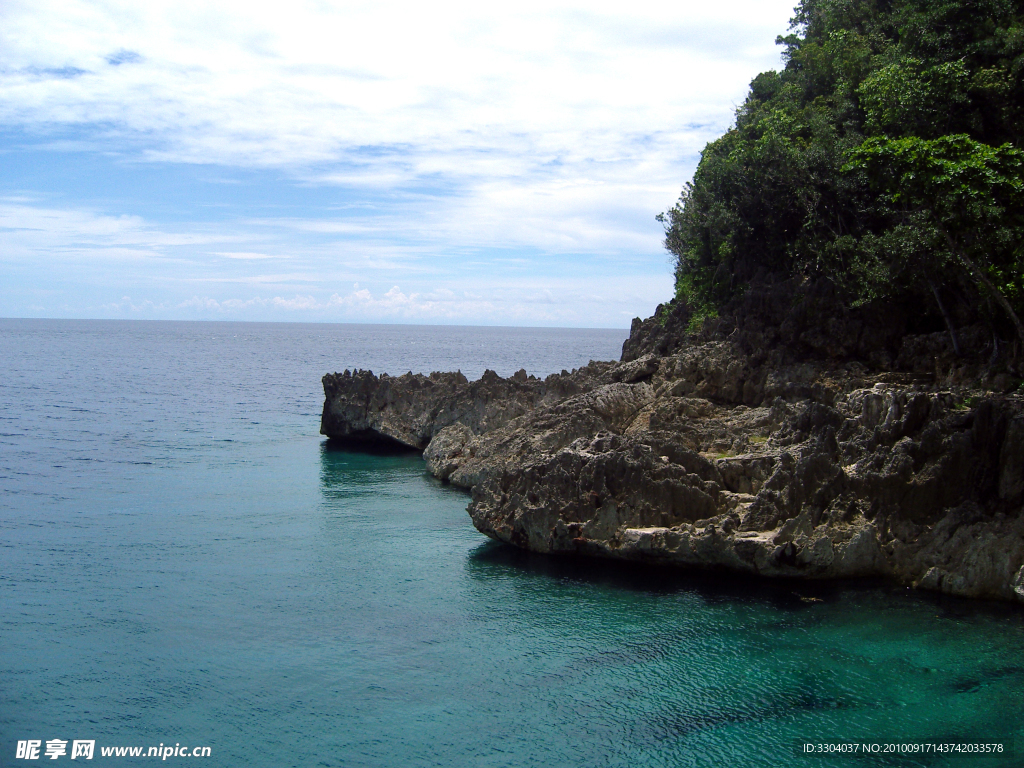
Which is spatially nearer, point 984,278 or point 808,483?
point 808,483

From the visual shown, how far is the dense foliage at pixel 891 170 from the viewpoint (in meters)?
22.5

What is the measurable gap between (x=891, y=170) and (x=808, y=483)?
9415mm

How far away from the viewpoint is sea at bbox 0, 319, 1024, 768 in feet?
49.4

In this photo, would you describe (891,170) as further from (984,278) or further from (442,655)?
(442,655)

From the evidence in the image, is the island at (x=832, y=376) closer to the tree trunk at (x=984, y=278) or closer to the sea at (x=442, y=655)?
the tree trunk at (x=984, y=278)

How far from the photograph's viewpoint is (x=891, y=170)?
2325 cm

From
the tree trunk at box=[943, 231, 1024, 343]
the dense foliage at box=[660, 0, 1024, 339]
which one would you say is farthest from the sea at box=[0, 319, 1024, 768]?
the dense foliage at box=[660, 0, 1024, 339]

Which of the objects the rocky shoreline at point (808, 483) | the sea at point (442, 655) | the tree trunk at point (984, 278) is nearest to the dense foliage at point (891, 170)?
the tree trunk at point (984, 278)

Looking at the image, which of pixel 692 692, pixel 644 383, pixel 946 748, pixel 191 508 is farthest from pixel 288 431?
pixel 946 748

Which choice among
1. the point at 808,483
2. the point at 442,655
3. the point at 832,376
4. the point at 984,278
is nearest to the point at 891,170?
the point at 984,278

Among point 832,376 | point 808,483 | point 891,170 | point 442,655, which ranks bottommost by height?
point 442,655

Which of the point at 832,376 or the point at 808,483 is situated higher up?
the point at 832,376

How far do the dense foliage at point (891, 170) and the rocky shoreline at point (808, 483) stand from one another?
10.5ft

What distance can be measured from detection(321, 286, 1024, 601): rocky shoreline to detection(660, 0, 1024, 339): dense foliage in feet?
10.5
